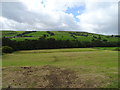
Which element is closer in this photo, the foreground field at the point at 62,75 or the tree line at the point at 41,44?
the foreground field at the point at 62,75

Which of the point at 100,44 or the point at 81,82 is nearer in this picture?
the point at 81,82

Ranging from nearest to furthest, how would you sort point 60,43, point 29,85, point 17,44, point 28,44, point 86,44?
1. point 29,85
2. point 17,44
3. point 28,44
4. point 60,43
5. point 86,44

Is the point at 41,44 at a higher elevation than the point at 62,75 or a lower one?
higher

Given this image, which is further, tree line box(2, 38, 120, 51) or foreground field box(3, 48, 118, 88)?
tree line box(2, 38, 120, 51)

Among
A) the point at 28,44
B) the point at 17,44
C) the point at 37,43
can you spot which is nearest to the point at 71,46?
the point at 37,43

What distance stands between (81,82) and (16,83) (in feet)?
21.1

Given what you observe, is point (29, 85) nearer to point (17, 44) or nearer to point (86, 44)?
point (17, 44)

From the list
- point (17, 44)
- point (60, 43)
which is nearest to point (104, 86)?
point (17, 44)

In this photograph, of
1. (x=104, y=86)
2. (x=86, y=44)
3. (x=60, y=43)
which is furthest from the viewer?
(x=86, y=44)

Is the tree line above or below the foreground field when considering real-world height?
above

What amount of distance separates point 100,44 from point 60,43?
3637 cm

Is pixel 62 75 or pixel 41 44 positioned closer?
pixel 62 75

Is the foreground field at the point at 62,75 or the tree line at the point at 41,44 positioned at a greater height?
the tree line at the point at 41,44

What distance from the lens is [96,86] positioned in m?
9.67
